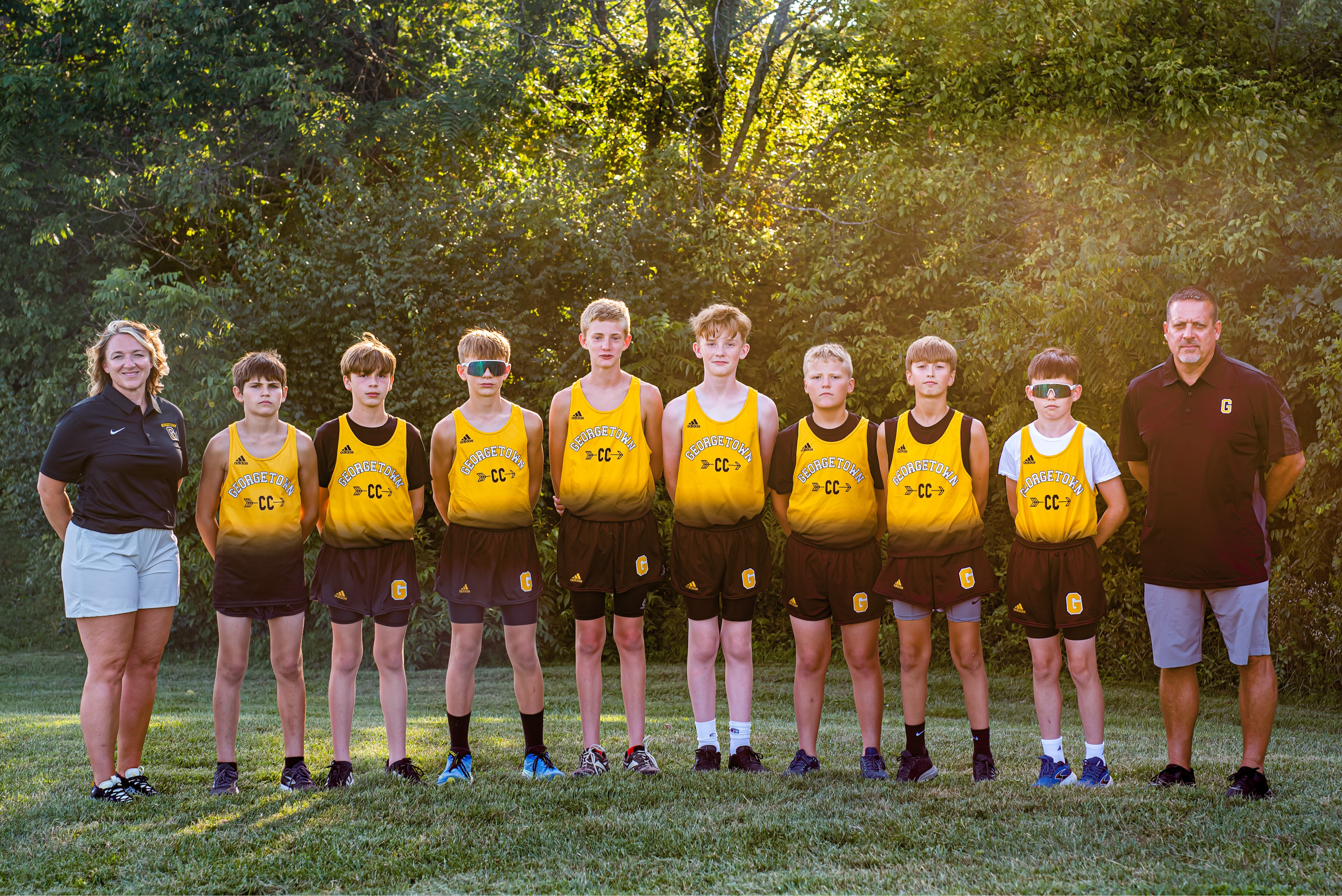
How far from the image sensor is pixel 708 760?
5.35 m

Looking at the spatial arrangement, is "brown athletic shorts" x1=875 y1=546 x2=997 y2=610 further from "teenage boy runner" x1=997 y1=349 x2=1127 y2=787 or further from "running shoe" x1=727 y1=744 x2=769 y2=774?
"running shoe" x1=727 y1=744 x2=769 y2=774

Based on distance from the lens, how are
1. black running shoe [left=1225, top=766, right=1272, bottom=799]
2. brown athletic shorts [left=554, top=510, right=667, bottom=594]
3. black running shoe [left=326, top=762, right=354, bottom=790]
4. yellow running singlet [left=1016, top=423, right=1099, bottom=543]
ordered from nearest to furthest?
black running shoe [left=1225, top=766, right=1272, bottom=799], yellow running singlet [left=1016, top=423, right=1099, bottom=543], black running shoe [left=326, top=762, right=354, bottom=790], brown athletic shorts [left=554, top=510, right=667, bottom=594]

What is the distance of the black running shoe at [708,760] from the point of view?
5.32m

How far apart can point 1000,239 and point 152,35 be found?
36.7ft

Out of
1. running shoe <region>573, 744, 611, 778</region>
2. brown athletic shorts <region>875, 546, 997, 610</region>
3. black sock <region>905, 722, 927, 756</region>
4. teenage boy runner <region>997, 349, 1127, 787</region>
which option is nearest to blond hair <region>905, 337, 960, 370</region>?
teenage boy runner <region>997, 349, 1127, 787</region>

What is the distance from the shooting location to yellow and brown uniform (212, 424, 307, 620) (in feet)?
16.5

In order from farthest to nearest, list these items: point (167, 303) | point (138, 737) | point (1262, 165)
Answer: point (167, 303) < point (1262, 165) < point (138, 737)

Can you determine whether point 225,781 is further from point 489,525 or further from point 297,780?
point 489,525

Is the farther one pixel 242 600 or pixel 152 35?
pixel 152 35

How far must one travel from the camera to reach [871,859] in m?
3.89

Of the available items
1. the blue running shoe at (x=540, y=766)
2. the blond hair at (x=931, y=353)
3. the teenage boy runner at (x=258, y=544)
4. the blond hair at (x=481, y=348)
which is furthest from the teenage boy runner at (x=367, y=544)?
the blond hair at (x=931, y=353)

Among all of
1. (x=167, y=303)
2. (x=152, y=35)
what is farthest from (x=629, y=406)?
(x=152, y=35)

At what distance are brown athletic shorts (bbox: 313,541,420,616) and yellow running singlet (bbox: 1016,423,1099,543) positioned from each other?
290 centimetres

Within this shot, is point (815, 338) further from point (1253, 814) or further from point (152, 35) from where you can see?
point (152, 35)
